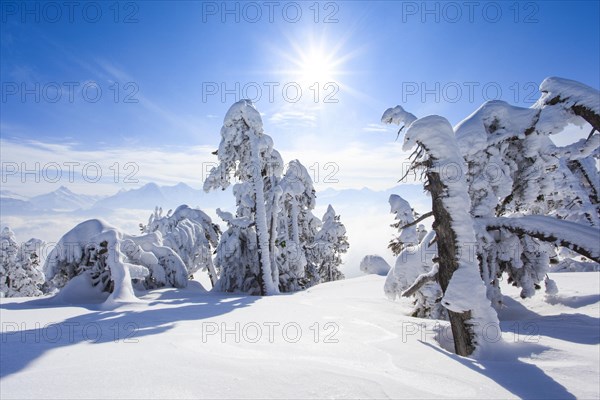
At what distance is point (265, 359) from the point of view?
3.45 m

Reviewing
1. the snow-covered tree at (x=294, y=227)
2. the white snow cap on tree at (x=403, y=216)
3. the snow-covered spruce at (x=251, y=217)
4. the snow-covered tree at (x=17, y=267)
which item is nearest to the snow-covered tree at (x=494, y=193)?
the snow-covered spruce at (x=251, y=217)

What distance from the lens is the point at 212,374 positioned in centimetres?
285

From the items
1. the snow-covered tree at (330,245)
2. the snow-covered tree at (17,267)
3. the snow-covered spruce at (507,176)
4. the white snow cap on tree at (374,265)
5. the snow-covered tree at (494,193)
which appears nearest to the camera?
the snow-covered tree at (494,193)

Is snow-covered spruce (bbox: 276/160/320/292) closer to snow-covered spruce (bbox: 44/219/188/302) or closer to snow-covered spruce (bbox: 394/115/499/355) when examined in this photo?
snow-covered spruce (bbox: 44/219/188/302)

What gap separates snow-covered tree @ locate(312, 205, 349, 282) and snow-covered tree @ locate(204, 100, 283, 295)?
47.6ft

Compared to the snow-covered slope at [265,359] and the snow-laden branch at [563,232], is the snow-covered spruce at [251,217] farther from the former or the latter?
the snow-laden branch at [563,232]

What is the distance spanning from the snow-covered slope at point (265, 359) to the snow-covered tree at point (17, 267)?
26.5m

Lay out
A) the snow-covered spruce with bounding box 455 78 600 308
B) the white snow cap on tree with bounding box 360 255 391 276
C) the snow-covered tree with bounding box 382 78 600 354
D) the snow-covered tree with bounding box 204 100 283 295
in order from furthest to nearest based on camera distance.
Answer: the white snow cap on tree with bounding box 360 255 391 276 → the snow-covered tree with bounding box 204 100 283 295 → the snow-covered spruce with bounding box 455 78 600 308 → the snow-covered tree with bounding box 382 78 600 354

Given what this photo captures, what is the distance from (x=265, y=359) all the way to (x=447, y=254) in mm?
3880

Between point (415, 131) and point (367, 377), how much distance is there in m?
4.30

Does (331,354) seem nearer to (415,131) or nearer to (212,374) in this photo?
(212,374)

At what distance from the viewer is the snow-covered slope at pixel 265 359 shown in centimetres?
261

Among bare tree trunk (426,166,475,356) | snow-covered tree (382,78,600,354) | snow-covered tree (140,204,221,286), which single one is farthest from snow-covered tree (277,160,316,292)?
bare tree trunk (426,166,475,356)

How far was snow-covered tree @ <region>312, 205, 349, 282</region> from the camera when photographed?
3091 cm
